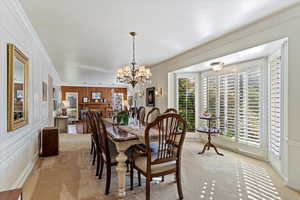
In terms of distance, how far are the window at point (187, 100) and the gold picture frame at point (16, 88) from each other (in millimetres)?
4219

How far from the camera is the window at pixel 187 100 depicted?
570 cm

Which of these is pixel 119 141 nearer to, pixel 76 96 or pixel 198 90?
pixel 198 90

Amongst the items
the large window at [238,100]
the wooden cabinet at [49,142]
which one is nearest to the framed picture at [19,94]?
the wooden cabinet at [49,142]

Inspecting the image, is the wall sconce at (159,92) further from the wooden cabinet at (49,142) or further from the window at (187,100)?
Result: the wooden cabinet at (49,142)

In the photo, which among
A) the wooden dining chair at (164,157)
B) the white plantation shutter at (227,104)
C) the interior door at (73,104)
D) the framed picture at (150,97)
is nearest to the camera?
the wooden dining chair at (164,157)

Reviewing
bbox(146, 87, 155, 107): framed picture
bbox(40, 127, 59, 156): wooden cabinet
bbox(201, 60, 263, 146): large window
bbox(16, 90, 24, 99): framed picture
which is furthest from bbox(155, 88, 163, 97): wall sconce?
bbox(16, 90, 24, 99): framed picture

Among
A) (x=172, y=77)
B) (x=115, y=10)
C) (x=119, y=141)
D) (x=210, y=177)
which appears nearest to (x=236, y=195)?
(x=210, y=177)

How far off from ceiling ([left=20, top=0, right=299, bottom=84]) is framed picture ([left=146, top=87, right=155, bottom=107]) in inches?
106

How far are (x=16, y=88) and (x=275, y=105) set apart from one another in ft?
14.2

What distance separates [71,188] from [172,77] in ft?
14.2

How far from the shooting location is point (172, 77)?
5.89 m

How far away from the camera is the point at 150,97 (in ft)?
23.0

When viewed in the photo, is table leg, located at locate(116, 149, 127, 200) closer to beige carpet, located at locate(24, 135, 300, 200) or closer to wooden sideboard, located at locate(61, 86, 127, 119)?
beige carpet, located at locate(24, 135, 300, 200)

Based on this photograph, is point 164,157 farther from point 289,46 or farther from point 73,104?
point 73,104
